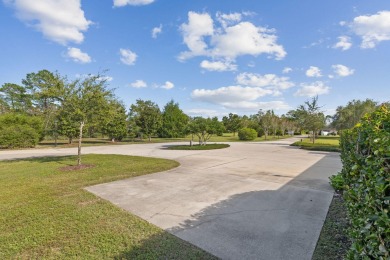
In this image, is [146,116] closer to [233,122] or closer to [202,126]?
[202,126]

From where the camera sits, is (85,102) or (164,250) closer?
(164,250)

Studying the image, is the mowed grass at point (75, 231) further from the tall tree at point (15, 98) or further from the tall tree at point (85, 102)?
the tall tree at point (15, 98)

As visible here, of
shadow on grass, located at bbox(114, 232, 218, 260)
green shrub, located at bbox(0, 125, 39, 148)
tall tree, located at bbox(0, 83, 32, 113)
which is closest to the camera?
shadow on grass, located at bbox(114, 232, 218, 260)

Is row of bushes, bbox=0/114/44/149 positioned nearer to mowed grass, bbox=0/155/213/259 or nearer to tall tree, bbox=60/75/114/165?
tall tree, bbox=60/75/114/165

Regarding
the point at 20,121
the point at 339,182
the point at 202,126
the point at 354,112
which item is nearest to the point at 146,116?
the point at 202,126

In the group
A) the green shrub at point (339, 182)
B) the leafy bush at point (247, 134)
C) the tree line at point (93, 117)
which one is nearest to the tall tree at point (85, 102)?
the tree line at point (93, 117)

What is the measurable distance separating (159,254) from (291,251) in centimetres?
187

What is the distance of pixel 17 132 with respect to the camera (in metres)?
19.5

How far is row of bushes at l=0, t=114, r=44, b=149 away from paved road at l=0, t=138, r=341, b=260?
19287 millimetres

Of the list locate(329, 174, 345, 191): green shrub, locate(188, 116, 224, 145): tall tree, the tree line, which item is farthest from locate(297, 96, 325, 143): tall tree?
locate(329, 174, 345, 191): green shrub

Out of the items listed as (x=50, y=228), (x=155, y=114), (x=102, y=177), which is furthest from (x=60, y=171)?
(x=155, y=114)

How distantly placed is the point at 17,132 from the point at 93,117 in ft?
51.6

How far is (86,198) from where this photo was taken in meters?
5.11

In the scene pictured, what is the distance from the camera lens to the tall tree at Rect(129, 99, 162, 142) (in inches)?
1150
